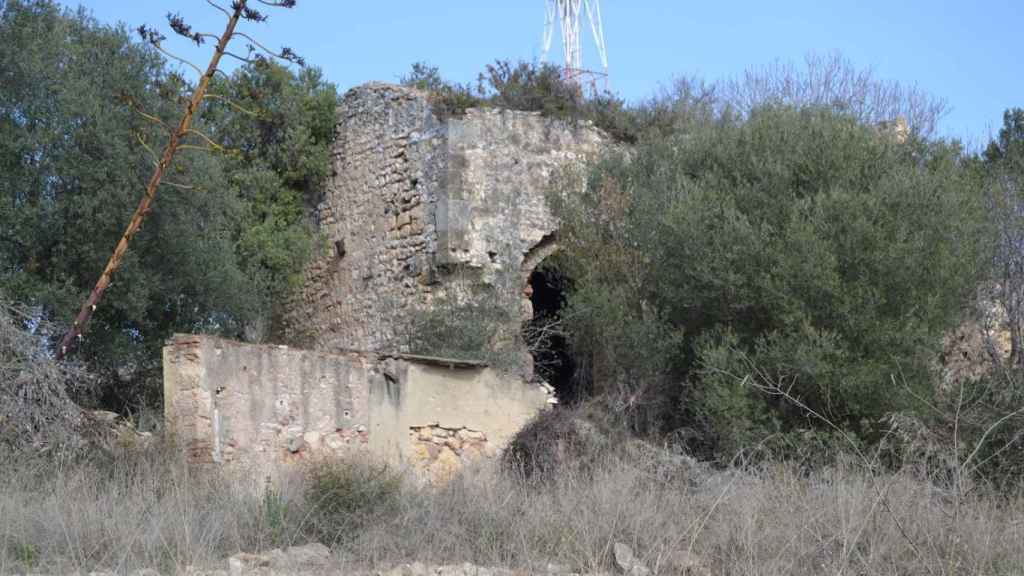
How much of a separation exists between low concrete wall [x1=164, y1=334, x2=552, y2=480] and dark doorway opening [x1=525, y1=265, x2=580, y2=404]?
202cm

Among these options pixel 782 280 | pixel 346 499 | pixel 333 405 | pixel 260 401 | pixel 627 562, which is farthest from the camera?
pixel 782 280

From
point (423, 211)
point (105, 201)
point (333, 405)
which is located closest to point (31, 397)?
point (333, 405)

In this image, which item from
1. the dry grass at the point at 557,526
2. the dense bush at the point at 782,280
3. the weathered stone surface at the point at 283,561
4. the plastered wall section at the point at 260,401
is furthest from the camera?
the dense bush at the point at 782,280

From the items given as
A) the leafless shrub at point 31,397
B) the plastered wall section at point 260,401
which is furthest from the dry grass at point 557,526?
the plastered wall section at point 260,401

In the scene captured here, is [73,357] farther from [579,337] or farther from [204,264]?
[579,337]

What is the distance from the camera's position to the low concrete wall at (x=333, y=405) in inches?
431

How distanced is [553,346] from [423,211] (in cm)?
261

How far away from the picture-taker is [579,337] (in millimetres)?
15836

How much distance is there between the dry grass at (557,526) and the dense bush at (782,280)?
3833 mm

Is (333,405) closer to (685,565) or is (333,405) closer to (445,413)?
(445,413)

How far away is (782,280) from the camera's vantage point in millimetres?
13875

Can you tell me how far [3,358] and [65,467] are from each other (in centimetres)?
125

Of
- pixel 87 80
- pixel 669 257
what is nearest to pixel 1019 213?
pixel 669 257

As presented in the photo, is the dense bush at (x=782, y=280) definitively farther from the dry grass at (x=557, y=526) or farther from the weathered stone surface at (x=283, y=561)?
the weathered stone surface at (x=283, y=561)
